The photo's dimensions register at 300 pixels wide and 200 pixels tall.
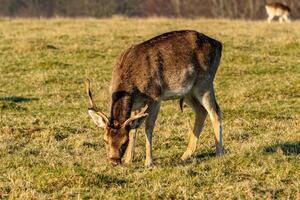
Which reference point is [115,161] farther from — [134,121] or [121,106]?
[121,106]

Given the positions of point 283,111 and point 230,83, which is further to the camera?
point 230,83

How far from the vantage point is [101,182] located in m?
7.91

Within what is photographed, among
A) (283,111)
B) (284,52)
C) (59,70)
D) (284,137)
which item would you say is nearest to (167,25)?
(284,52)

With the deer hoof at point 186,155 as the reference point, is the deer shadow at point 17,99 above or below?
below

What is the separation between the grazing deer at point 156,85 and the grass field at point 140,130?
390mm

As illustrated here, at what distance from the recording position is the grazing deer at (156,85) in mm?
8609

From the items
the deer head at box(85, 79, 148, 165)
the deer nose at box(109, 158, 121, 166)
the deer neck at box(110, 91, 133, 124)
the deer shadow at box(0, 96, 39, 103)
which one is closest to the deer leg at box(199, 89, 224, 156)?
the deer neck at box(110, 91, 133, 124)

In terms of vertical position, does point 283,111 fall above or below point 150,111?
below

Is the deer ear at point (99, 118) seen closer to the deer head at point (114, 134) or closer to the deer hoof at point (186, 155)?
the deer head at point (114, 134)

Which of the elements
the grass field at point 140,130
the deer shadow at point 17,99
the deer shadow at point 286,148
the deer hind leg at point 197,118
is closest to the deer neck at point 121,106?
the grass field at point 140,130

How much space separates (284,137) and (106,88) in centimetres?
691

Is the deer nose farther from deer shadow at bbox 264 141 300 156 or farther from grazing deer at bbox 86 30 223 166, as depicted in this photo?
deer shadow at bbox 264 141 300 156

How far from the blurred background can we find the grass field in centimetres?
4060

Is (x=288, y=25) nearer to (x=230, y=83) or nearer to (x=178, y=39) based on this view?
(x=230, y=83)
